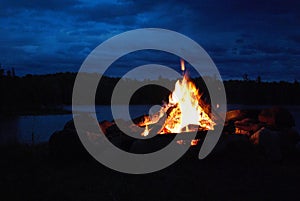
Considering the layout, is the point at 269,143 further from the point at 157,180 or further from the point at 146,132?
the point at 157,180

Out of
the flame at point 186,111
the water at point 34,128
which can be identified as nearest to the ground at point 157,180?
the water at point 34,128

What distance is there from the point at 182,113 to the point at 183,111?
0.24 feet

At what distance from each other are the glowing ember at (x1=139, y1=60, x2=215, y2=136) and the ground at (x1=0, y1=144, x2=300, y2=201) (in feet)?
6.61

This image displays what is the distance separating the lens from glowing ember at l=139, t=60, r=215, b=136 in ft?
36.4

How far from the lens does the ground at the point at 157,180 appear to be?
251 inches

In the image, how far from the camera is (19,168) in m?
8.21

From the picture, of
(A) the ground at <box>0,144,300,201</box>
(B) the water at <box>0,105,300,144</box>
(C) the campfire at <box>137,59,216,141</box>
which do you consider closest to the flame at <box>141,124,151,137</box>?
(C) the campfire at <box>137,59,216,141</box>

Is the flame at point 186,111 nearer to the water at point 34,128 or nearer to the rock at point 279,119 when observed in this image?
the rock at point 279,119

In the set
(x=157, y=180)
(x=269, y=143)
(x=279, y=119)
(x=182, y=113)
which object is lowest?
(x=157, y=180)

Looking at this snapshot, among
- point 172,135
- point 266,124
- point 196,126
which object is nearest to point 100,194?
point 172,135

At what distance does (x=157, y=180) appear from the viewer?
7.33 metres

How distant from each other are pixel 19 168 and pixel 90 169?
1.68m

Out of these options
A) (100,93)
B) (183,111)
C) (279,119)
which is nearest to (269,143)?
(279,119)

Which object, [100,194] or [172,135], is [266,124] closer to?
[172,135]
